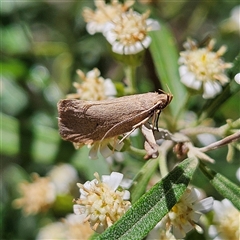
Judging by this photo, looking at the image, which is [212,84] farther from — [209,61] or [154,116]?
[154,116]

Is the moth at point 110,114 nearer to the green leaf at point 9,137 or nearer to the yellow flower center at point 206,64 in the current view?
the yellow flower center at point 206,64

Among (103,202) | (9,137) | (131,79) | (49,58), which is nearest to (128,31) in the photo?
(131,79)

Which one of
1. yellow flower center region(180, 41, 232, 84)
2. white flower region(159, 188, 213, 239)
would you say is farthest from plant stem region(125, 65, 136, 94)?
white flower region(159, 188, 213, 239)

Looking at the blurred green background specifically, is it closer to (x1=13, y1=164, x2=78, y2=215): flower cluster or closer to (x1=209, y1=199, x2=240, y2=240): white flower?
(x1=13, y1=164, x2=78, y2=215): flower cluster

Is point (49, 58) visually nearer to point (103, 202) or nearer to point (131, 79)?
point (131, 79)

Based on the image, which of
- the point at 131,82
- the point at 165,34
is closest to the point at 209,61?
the point at 131,82

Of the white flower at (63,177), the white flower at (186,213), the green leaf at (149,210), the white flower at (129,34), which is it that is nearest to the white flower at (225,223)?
the white flower at (186,213)
